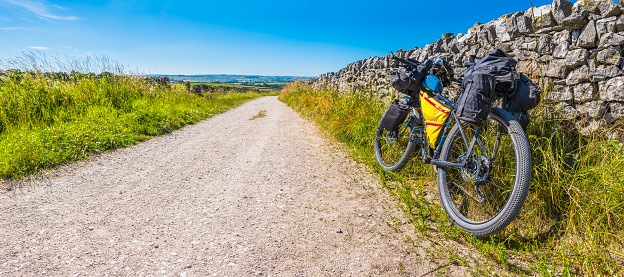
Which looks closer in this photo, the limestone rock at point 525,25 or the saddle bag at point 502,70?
the saddle bag at point 502,70

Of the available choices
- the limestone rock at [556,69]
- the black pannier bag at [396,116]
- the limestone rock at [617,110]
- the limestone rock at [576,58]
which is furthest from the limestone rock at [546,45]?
the black pannier bag at [396,116]

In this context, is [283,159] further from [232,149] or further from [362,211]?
[362,211]

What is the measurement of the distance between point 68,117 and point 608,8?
345 inches

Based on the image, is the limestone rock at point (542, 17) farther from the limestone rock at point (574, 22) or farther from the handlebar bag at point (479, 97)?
the handlebar bag at point (479, 97)

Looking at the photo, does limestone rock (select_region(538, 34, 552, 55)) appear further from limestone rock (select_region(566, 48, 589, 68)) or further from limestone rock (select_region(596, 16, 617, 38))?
limestone rock (select_region(596, 16, 617, 38))

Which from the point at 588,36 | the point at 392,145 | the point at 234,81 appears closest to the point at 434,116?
the point at 392,145

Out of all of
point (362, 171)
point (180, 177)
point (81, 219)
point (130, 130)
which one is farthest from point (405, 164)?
point (130, 130)

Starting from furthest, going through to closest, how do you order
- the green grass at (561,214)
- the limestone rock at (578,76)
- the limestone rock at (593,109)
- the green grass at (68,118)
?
the green grass at (68,118)
the limestone rock at (578,76)
the limestone rock at (593,109)
the green grass at (561,214)

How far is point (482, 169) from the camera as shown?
93.7 inches

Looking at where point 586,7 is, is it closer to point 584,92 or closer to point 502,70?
point 584,92

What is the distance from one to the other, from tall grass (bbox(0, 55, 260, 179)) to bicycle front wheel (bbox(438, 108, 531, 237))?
16.7ft

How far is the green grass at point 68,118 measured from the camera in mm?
4166

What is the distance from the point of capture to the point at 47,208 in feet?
9.52

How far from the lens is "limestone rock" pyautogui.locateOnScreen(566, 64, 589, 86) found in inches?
114
